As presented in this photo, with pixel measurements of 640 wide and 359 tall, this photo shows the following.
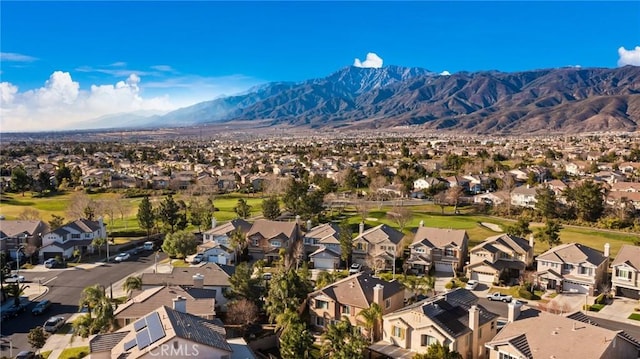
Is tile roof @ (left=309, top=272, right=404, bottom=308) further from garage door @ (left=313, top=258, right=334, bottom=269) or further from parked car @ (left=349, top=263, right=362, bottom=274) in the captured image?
garage door @ (left=313, top=258, right=334, bottom=269)

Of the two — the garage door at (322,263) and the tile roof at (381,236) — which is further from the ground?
the tile roof at (381,236)

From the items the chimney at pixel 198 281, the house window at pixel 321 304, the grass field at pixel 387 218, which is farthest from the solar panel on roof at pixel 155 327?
the grass field at pixel 387 218

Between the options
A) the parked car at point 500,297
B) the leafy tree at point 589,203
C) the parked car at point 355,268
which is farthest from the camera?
the leafy tree at point 589,203

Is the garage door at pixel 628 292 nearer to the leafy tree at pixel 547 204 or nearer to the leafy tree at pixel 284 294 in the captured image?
the leafy tree at pixel 284 294

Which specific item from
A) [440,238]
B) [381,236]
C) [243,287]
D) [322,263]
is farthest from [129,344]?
[440,238]

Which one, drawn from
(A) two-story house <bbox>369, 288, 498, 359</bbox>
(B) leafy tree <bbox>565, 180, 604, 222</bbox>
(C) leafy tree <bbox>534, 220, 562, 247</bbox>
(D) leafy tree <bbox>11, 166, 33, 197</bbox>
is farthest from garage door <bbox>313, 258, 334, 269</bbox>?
(D) leafy tree <bbox>11, 166, 33, 197</bbox>

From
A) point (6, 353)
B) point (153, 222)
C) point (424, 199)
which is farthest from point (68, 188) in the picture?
point (6, 353)

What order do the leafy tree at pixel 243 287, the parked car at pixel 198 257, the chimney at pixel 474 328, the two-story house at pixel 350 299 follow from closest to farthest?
the chimney at pixel 474 328 < the two-story house at pixel 350 299 < the leafy tree at pixel 243 287 < the parked car at pixel 198 257
